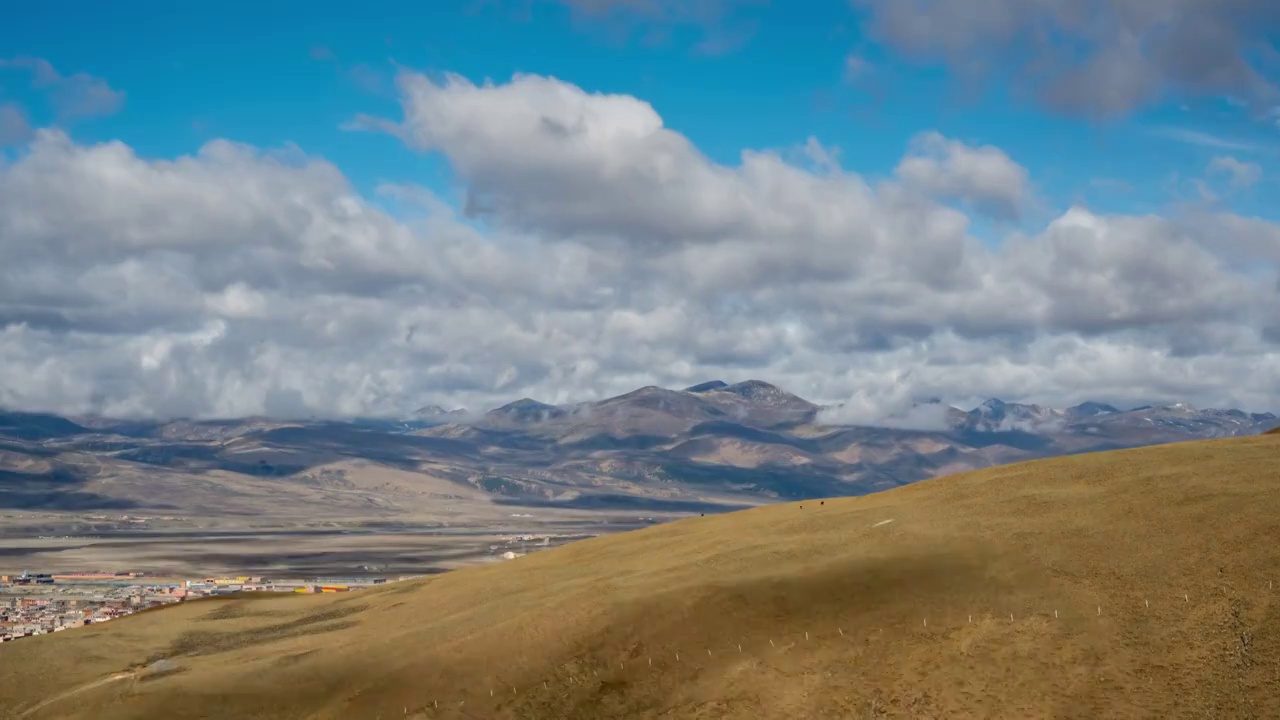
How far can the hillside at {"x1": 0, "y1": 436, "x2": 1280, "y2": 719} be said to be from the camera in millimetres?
52094

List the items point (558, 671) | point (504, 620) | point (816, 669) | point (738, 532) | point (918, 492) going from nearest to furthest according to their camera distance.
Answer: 1. point (816, 669)
2. point (558, 671)
3. point (504, 620)
4. point (738, 532)
5. point (918, 492)

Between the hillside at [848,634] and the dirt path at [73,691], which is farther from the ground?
the hillside at [848,634]

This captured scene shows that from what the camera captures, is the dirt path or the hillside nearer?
the hillside

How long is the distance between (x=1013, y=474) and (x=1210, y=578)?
31.6 m

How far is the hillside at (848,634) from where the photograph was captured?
52094 millimetres

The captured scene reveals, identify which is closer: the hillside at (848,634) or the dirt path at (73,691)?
the hillside at (848,634)

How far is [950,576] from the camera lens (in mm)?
63219

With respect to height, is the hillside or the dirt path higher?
the hillside

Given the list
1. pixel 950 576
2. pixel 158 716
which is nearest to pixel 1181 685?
pixel 950 576

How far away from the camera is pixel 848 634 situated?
58.5 m

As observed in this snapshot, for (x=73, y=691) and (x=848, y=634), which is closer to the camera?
(x=848, y=634)

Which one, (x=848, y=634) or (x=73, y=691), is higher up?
(x=848, y=634)

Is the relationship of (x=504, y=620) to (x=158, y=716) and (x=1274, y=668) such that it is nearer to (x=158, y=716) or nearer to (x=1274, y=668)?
(x=158, y=716)

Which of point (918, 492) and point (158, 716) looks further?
point (918, 492)
